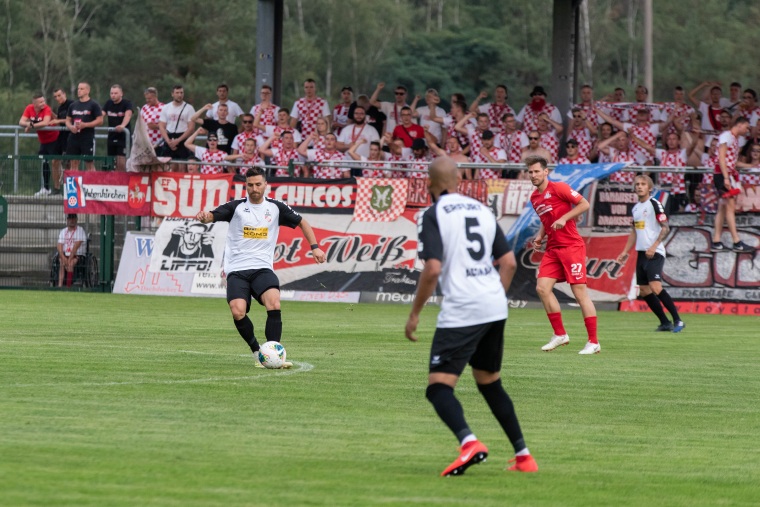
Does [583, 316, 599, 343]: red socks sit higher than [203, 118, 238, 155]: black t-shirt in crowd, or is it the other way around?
[203, 118, 238, 155]: black t-shirt in crowd

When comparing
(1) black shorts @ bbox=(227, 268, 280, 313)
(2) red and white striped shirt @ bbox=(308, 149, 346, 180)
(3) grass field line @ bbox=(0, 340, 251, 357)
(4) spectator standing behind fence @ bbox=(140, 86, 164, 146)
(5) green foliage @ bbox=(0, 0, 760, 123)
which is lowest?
(3) grass field line @ bbox=(0, 340, 251, 357)

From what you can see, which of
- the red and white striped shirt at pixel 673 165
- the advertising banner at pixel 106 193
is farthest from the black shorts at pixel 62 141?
the red and white striped shirt at pixel 673 165

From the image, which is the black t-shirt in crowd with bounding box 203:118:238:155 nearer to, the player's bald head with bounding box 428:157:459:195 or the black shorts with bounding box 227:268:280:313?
the black shorts with bounding box 227:268:280:313

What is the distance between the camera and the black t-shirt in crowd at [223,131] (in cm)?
2656

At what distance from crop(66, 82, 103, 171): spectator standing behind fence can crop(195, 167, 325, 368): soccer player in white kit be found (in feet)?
44.4

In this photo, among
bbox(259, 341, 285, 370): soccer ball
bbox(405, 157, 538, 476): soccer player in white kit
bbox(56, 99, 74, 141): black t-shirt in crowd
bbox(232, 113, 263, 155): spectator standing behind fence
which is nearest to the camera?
bbox(405, 157, 538, 476): soccer player in white kit

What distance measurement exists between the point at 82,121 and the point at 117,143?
84 cm

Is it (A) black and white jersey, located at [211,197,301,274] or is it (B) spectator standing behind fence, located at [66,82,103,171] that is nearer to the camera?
(A) black and white jersey, located at [211,197,301,274]

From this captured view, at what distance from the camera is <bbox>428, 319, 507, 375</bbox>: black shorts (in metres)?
7.95

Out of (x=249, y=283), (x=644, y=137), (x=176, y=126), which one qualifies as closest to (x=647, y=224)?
(x=644, y=137)

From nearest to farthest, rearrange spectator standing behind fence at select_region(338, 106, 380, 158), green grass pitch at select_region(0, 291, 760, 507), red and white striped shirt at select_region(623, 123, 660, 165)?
green grass pitch at select_region(0, 291, 760, 507) < red and white striped shirt at select_region(623, 123, 660, 165) < spectator standing behind fence at select_region(338, 106, 380, 158)

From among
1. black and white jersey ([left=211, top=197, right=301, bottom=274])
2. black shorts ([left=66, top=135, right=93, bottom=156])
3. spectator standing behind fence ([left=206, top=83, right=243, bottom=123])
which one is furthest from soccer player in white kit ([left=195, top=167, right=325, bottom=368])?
black shorts ([left=66, top=135, right=93, bottom=156])

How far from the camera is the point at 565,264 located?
16.0 metres

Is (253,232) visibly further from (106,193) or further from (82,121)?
(82,121)
